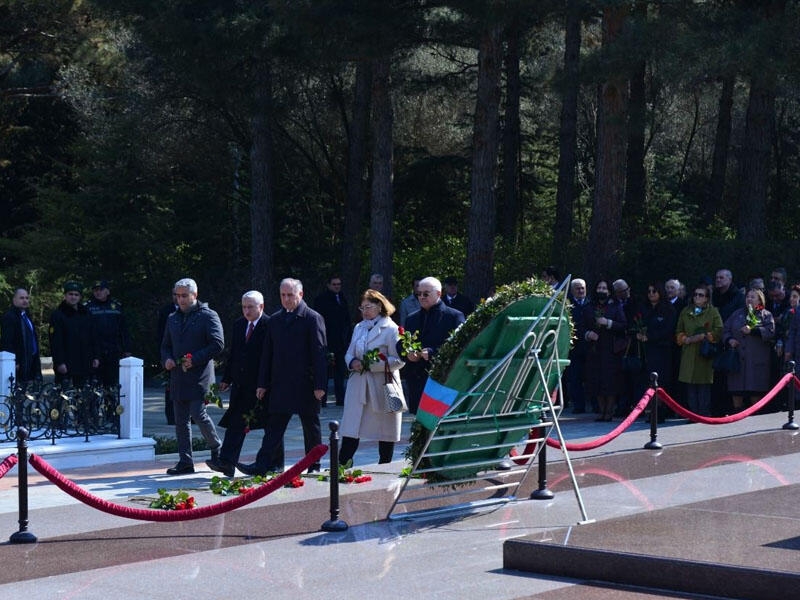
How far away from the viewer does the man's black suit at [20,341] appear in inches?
653

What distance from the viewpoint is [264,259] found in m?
29.3

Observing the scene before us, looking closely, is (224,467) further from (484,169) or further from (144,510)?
(484,169)

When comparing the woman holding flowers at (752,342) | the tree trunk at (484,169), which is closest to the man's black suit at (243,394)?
the woman holding flowers at (752,342)

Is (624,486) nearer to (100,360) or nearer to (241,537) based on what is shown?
(241,537)

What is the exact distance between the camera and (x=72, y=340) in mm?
17469

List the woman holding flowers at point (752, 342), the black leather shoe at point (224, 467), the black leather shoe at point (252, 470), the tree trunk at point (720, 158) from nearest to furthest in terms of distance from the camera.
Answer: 1. the black leather shoe at point (252, 470)
2. the black leather shoe at point (224, 467)
3. the woman holding flowers at point (752, 342)
4. the tree trunk at point (720, 158)

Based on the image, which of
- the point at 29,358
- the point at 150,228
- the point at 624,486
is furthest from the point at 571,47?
the point at 624,486

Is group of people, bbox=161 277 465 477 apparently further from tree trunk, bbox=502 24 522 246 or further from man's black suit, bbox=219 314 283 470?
tree trunk, bbox=502 24 522 246

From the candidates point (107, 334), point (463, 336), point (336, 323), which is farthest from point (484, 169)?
point (463, 336)

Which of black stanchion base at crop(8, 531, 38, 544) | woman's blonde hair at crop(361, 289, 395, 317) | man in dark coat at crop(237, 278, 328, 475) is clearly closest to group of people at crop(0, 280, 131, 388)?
man in dark coat at crop(237, 278, 328, 475)

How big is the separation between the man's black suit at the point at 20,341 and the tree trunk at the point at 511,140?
1834 cm

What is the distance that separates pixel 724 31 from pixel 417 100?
14.4 meters

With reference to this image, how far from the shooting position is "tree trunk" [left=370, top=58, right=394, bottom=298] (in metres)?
26.0

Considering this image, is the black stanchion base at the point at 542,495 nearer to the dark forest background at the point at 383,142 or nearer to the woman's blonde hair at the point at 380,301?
the woman's blonde hair at the point at 380,301
